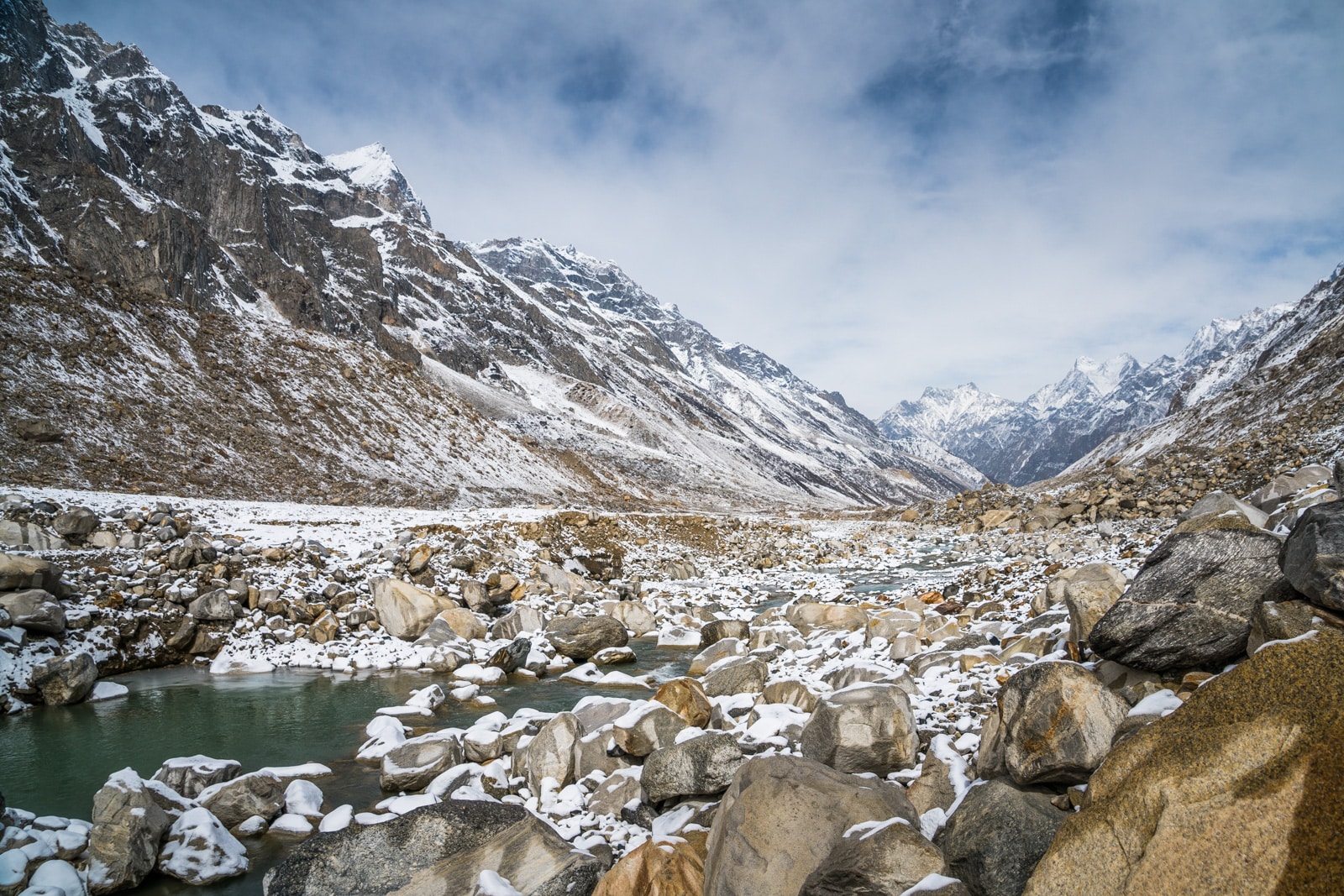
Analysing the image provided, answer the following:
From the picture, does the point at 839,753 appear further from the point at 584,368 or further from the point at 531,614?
the point at 584,368

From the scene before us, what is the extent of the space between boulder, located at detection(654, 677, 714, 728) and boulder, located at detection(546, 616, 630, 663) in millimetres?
7334

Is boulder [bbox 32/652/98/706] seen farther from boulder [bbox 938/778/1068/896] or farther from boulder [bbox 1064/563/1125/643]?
boulder [bbox 1064/563/1125/643]

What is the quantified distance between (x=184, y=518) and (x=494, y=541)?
9.80m

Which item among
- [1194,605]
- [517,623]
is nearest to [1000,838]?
[1194,605]

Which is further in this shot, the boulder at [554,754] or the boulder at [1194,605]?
the boulder at [554,754]

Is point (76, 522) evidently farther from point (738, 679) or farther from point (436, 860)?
point (738, 679)

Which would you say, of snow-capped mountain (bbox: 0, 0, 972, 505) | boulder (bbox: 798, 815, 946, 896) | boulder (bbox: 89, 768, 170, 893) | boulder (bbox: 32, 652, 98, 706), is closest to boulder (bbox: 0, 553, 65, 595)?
boulder (bbox: 32, 652, 98, 706)

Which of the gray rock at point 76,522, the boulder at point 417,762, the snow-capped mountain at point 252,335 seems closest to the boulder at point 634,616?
the boulder at point 417,762

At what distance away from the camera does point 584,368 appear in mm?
168625

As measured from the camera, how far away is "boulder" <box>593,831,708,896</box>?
615 centimetres

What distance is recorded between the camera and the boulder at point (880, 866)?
5.17 metres

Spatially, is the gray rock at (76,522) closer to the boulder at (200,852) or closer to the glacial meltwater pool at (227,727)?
the glacial meltwater pool at (227,727)

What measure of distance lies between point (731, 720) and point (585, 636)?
8153mm

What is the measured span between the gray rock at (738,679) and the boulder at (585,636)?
5.94 meters
